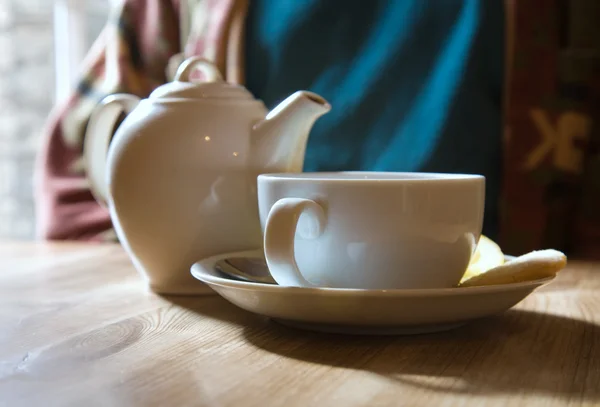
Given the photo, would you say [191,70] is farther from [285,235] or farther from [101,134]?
[285,235]

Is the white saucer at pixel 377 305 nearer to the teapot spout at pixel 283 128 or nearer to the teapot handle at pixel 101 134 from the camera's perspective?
the teapot spout at pixel 283 128

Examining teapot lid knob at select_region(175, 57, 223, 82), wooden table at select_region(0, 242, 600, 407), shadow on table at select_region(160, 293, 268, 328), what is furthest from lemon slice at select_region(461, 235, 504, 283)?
teapot lid knob at select_region(175, 57, 223, 82)

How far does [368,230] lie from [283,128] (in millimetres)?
200

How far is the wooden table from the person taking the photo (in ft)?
1.27

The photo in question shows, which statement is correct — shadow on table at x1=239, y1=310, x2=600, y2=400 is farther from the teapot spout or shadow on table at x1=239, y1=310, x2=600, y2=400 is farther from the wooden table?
the teapot spout

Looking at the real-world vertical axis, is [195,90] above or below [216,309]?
above

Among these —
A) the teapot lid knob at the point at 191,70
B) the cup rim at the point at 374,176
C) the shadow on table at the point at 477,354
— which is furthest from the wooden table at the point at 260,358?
the teapot lid knob at the point at 191,70

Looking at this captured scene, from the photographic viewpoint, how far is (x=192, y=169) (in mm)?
643

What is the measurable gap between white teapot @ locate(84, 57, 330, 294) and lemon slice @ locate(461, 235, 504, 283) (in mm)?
193

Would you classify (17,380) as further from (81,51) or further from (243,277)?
(81,51)

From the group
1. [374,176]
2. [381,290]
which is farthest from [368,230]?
[374,176]

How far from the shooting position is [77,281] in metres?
0.74

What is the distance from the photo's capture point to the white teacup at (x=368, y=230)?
0.49m

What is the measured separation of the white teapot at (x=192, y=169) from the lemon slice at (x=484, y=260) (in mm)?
193
